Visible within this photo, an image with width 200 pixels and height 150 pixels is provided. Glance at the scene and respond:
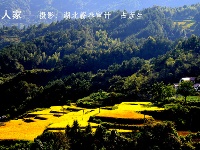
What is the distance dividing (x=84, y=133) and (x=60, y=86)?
37.5 meters

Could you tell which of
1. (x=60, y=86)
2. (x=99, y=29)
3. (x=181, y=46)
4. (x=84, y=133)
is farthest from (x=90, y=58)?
(x=84, y=133)

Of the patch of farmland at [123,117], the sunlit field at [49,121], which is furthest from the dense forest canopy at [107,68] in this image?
the sunlit field at [49,121]

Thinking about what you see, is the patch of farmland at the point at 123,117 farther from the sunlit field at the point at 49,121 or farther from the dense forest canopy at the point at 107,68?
the dense forest canopy at the point at 107,68

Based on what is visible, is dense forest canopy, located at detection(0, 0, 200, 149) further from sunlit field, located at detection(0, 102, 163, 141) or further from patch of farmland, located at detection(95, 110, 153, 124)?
sunlit field, located at detection(0, 102, 163, 141)

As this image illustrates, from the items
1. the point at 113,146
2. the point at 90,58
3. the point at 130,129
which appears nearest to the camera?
the point at 113,146

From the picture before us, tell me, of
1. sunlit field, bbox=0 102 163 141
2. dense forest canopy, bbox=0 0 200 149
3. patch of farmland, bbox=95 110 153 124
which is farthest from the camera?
dense forest canopy, bbox=0 0 200 149

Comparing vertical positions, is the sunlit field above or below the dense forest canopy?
below

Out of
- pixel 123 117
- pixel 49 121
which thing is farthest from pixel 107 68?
pixel 123 117

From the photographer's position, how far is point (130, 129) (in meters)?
37.2

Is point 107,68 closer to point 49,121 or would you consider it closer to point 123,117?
point 49,121

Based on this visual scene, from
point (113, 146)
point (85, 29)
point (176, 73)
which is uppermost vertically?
point (85, 29)

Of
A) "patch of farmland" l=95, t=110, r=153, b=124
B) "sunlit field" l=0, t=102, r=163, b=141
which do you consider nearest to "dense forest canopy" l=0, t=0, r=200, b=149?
"patch of farmland" l=95, t=110, r=153, b=124

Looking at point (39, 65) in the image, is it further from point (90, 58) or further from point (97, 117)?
point (97, 117)

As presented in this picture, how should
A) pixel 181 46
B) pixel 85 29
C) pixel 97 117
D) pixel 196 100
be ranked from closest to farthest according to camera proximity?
pixel 97 117 < pixel 196 100 < pixel 181 46 < pixel 85 29
